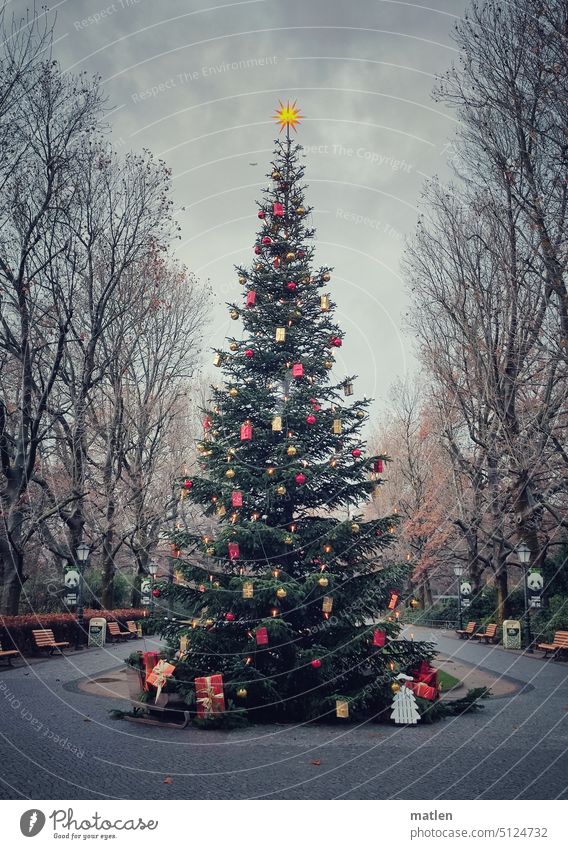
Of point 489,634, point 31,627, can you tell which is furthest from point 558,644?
point 31,627

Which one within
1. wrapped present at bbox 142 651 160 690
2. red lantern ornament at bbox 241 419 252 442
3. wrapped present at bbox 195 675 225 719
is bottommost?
wrapped present at bbox 195 675 225 719

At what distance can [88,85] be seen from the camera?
55.2 ft

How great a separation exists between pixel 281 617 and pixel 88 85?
15.1 meters

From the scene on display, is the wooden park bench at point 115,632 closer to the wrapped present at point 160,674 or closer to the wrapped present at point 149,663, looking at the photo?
the wrapped present at point 149,663

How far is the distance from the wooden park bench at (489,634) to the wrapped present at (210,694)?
16.7 meters

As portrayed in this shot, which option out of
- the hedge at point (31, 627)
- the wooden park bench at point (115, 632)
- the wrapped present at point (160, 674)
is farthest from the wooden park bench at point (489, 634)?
the wrapped present at point (160, 674)

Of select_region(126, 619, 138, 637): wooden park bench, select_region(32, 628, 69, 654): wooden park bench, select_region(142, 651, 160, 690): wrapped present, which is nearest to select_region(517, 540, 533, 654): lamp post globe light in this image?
select_region(142, 651, 160, 690): wrapped present

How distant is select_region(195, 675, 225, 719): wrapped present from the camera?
966 cm

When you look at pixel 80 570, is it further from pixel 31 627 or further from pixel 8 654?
pixel 8 654

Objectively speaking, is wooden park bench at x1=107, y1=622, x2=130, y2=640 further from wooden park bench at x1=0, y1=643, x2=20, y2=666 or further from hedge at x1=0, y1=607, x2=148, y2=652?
wooden park bench at x1=0, y1=643, x2=20, y2=666

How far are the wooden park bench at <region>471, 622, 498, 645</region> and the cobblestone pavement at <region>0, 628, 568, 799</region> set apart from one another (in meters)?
12.7

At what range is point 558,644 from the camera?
1855 centimetres

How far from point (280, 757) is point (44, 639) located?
12998 mm

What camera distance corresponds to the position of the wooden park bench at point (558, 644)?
60.0ft
